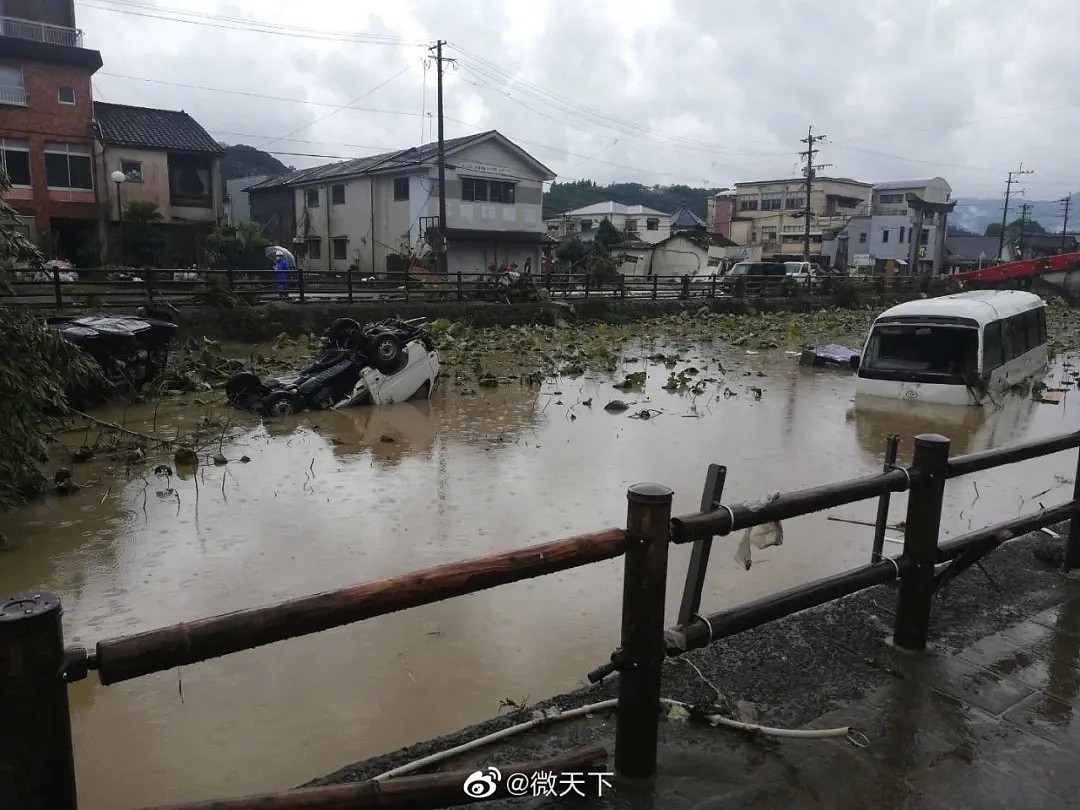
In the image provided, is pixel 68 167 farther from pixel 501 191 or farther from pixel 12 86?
pixel 501 191

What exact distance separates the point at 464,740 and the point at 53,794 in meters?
1.45

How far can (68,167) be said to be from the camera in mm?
27484

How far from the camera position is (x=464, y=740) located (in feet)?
9.38

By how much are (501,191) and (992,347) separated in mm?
25699

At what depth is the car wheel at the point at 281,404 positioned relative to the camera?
1160cm

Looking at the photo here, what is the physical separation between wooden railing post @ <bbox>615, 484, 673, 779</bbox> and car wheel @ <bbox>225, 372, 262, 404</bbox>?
10.6 meters

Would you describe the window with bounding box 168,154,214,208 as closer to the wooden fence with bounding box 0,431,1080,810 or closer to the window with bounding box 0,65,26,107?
the window with bounding box 0,65,26,107

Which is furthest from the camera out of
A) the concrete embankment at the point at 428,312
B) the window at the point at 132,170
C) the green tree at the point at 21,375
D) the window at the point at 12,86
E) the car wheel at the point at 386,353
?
the window at the point at 132,170

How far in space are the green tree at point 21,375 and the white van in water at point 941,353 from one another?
12.1 metres

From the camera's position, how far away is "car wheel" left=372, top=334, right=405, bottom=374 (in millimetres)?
12227

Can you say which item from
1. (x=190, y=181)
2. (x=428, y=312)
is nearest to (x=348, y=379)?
(x=428, y=312)

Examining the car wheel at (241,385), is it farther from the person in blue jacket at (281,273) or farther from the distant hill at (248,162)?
the distant hill at (248,162)

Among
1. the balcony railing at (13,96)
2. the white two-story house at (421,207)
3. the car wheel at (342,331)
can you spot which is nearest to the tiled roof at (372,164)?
the white two-story house at (421,207)

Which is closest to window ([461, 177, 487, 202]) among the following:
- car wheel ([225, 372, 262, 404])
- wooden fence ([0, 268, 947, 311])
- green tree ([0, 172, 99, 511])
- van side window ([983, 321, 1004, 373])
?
wooden fence ([0, 268, 947, 311])
